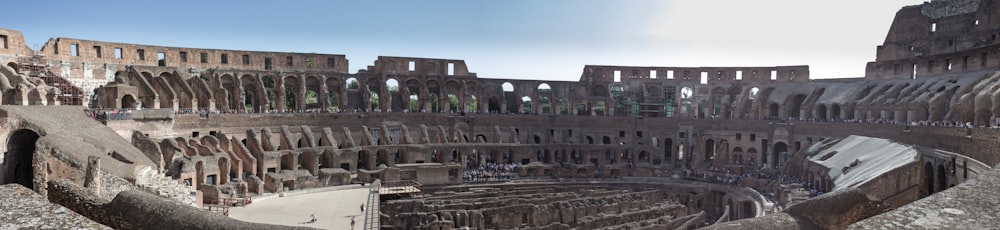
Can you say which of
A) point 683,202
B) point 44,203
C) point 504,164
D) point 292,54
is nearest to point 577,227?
point 683,202

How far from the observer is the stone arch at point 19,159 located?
19.0 metres

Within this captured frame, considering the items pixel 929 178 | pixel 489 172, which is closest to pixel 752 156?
pixel 929 178

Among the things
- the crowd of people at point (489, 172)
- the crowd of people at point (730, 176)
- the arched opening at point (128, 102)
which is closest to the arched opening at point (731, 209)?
the crowd of people at point (730, 176)

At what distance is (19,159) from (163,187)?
219 inches

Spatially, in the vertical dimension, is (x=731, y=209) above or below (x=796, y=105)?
below

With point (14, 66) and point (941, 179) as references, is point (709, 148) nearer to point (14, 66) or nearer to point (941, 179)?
point (941, 179)

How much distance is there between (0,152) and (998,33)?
4867cm

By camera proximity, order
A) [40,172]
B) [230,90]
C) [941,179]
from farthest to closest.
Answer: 1. [230,90]
2. [941,179]
3. [40,172]

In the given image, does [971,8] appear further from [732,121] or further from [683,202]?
[683,202]

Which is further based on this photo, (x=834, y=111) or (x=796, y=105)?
(x=796, y=105)

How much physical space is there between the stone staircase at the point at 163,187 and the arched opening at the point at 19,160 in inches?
129

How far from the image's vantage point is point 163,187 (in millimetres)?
20156

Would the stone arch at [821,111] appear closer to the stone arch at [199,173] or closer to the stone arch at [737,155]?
the stone arch at [737,155]

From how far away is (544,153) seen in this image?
40750 millimetres
